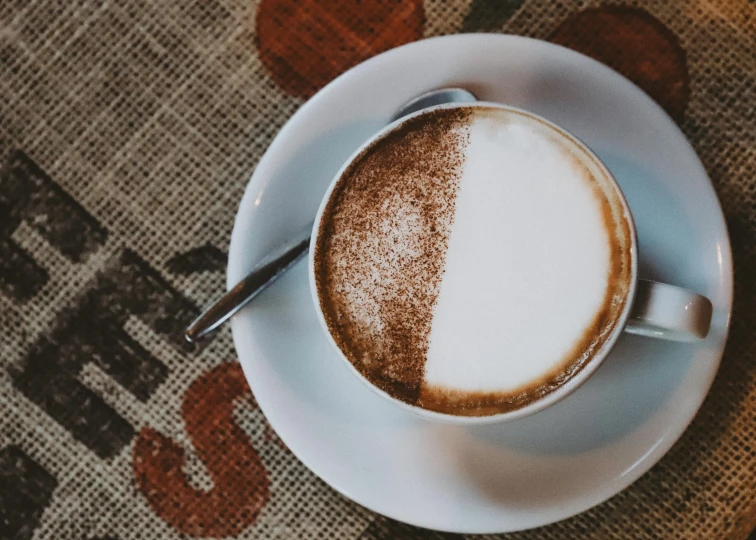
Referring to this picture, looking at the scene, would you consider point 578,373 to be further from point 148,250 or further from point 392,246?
point 148,250

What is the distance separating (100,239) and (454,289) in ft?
1.50

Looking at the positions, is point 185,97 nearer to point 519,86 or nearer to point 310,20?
point 310,20

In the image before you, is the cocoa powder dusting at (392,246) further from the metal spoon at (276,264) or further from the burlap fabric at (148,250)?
the burlap fabric at (148,250)

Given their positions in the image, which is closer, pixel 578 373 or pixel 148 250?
pixel 578 373

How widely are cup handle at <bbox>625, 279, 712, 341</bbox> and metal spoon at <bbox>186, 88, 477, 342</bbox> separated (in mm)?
249

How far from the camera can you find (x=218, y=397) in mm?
796

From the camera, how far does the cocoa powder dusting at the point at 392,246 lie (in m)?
0.60

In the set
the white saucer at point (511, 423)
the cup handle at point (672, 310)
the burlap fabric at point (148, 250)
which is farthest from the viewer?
the burlap fabric at point (148, 250)

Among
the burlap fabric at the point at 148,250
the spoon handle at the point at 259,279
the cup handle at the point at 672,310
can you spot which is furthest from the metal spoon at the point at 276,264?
the cup handle at the point at 672,310

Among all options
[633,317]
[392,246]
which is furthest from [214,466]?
[633,317]

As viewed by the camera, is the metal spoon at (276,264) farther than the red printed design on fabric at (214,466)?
No

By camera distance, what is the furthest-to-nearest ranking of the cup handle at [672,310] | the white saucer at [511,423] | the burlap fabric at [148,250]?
1. the burlap fabric at [148,250]
2. the white saucer at [511,423]
3. the cup handle at [672,310]

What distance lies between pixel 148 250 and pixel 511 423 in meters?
0.46

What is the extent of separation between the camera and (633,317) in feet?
1.80
